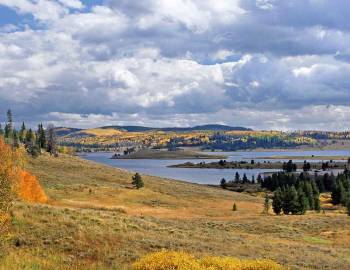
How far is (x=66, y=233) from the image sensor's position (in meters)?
25.8

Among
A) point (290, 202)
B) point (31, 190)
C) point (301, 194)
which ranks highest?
point (31, 190)

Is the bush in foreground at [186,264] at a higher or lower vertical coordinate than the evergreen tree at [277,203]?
higher

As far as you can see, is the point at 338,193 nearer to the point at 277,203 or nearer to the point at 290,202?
the point at 290,202

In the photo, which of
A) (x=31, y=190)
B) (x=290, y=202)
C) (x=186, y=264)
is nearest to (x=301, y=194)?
(x=290, y=202)

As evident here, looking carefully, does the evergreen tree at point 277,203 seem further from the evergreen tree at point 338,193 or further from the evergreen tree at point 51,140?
the evergreen tree at point 51,140

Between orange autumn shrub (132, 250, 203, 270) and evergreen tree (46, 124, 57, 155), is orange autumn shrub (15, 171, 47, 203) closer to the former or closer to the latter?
orange autumn shrub (132, 250, 203, 270)

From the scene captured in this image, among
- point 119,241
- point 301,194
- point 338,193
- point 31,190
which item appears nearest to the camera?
point 119,241

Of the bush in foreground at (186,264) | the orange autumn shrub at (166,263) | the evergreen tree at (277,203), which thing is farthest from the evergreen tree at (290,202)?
the orange autumn shrub at (166,263)

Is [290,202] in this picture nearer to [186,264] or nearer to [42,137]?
[186,264]

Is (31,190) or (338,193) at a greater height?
(31,190)

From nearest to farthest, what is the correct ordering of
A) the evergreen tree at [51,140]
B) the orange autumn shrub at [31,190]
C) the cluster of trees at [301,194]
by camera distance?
1. the orange autumn shrub at [31,190]
2. the cluster of trees at [301,194]
3. the evergreen tree at [51,140]

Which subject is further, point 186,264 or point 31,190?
point 31,190

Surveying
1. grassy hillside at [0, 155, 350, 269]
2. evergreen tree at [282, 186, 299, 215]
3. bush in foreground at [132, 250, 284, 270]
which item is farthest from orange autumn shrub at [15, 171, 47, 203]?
bush in foreground at [132, 250, 284, 270]

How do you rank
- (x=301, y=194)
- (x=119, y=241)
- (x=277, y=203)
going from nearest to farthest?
(x=119, y=241), (x=277, y=203), (x=301, y=194)
